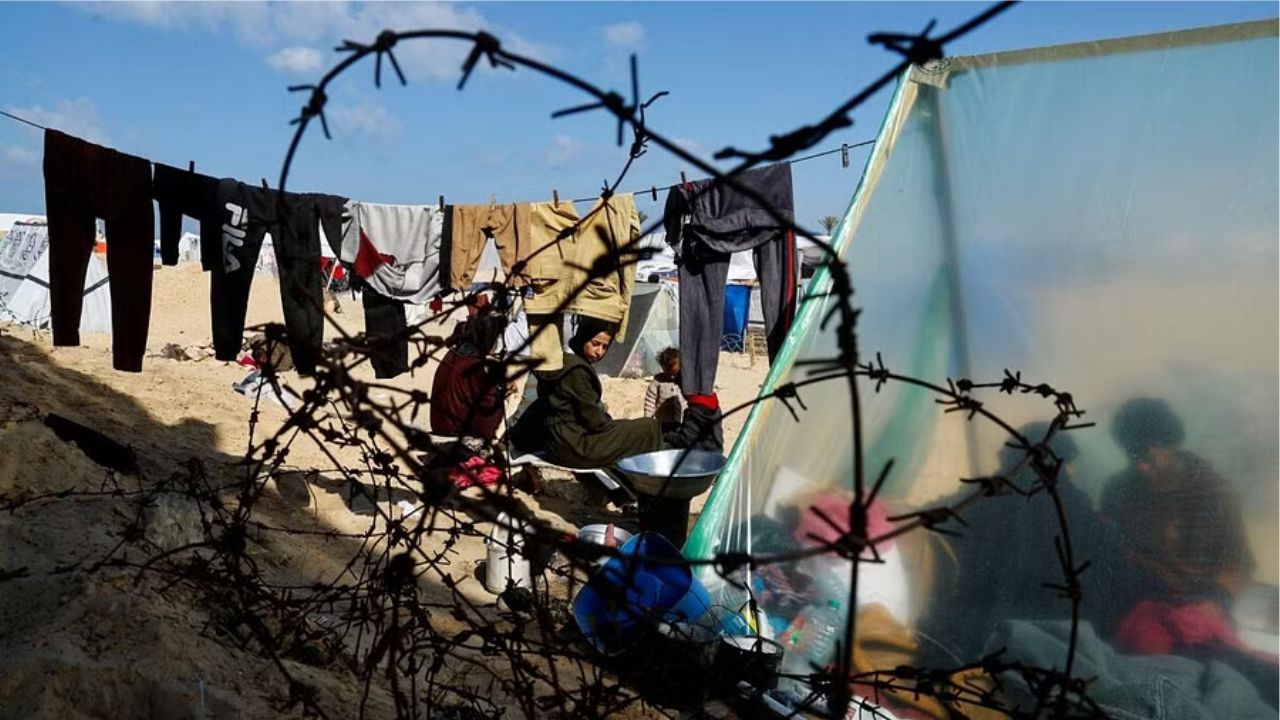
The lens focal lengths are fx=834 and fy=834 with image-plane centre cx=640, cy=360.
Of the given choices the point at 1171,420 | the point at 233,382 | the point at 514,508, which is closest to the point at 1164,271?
the point at 1171,420

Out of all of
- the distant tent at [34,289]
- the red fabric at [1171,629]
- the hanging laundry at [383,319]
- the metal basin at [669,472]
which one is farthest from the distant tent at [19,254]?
the red fabric at [1171,629]

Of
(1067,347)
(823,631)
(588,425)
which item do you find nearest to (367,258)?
(588,425)

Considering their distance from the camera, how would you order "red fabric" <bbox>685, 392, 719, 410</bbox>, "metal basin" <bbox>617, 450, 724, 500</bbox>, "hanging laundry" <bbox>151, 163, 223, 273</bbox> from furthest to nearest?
"red fabric" <bbox>685, 392, 719, 410</bbox> < "hanging laundry" <bbox>151, 163, 223, 273</bbox> < "metal basin" <bbox>617, 450, 724, 500</bbox>

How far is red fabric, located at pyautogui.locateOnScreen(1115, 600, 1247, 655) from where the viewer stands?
9.84 ft

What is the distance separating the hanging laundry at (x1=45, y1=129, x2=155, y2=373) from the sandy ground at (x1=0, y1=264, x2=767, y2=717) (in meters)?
0.66

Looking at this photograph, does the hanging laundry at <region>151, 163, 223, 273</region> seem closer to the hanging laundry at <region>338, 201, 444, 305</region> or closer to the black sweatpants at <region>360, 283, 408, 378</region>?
the hanging laundry at <region>338, 201, 444, 305</region>

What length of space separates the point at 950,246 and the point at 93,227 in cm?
452

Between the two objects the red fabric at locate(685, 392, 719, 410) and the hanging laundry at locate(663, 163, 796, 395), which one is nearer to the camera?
the hanging laundry at locate(663, 163, 796, 395)

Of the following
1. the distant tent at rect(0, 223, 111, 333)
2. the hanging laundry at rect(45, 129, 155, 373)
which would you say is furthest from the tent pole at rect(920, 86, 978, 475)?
the distant tent at rect(0, 223, 111, 333)

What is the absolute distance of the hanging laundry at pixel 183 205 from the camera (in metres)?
4.85

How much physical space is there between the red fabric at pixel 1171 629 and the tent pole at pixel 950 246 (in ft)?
2.74

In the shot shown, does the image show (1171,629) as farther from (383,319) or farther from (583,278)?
(383,319)

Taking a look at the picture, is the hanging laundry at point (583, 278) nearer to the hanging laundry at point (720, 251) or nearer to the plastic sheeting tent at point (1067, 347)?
the hanging laundry at point (720, 251)

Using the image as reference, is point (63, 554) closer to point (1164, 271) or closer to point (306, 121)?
point (306, 121)
